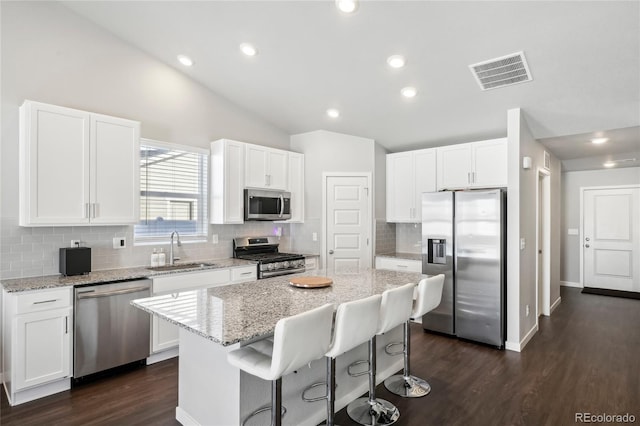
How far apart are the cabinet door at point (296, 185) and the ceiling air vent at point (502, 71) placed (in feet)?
8.93

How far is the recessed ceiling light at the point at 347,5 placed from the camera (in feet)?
9.03

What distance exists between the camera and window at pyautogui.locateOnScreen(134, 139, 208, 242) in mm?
4090

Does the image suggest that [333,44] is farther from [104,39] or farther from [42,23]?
[42,23]

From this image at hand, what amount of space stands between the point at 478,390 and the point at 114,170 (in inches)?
155

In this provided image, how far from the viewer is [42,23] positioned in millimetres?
3348

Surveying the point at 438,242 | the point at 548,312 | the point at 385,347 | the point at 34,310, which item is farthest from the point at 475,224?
the point at 34,310

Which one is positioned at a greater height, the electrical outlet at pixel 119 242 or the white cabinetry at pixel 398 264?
the electrical outlet at pixel 119 242

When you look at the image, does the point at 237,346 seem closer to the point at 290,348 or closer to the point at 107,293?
the point at 290,348

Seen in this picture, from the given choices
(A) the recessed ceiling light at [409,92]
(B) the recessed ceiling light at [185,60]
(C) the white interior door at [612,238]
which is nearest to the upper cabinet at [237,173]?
(B) the recessed ceiling light at [185,60]

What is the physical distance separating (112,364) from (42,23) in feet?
10.7

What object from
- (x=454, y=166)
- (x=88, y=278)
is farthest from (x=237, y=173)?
(x=454, y=166)

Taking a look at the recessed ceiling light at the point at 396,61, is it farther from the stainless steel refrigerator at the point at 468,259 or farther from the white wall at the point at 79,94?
the white wall at the point at 79,94

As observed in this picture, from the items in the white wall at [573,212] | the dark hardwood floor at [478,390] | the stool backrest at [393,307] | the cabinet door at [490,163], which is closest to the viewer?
the stool backrest at [393,307]

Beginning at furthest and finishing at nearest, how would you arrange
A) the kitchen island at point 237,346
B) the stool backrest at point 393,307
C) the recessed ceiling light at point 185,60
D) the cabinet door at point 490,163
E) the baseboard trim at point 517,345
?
the cabinet door at point 490,163 → the recessed ceiling light at point 185,60 → the baseboard trim at point 517,345 → the stool backrest at point 393,307 → the kitchen island at point 237,346
